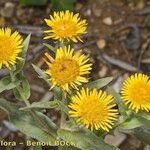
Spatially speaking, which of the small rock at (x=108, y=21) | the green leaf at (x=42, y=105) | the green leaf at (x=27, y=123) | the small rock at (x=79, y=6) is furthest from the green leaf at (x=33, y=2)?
the green leaf at (x=42, y=105)

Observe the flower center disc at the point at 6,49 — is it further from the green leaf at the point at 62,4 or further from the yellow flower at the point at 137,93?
the green leaf at the point at 62,4

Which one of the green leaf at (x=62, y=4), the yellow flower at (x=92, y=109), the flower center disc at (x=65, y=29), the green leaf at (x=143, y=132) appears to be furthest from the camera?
the green leaf at (x=62, y=4)

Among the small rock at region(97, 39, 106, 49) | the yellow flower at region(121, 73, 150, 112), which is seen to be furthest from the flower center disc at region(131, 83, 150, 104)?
the small rock at region(97, 39, 106, 49)

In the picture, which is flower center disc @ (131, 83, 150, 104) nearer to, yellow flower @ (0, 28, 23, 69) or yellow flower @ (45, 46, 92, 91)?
yellow flower @ (45, 46, 92, 91)

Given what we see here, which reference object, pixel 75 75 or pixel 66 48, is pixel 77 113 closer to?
pixel 75 75

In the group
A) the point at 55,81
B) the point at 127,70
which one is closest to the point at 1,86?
the point at 55,81

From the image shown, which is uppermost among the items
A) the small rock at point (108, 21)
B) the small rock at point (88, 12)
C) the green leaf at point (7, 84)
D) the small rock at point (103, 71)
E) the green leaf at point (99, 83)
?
the small rock at point (88, 12)

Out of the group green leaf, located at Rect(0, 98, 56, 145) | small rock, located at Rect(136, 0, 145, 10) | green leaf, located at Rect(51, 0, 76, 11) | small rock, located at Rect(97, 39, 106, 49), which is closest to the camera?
green leaf, located at Rect(0, 98, 56, 145)

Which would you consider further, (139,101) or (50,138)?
(50,138)
